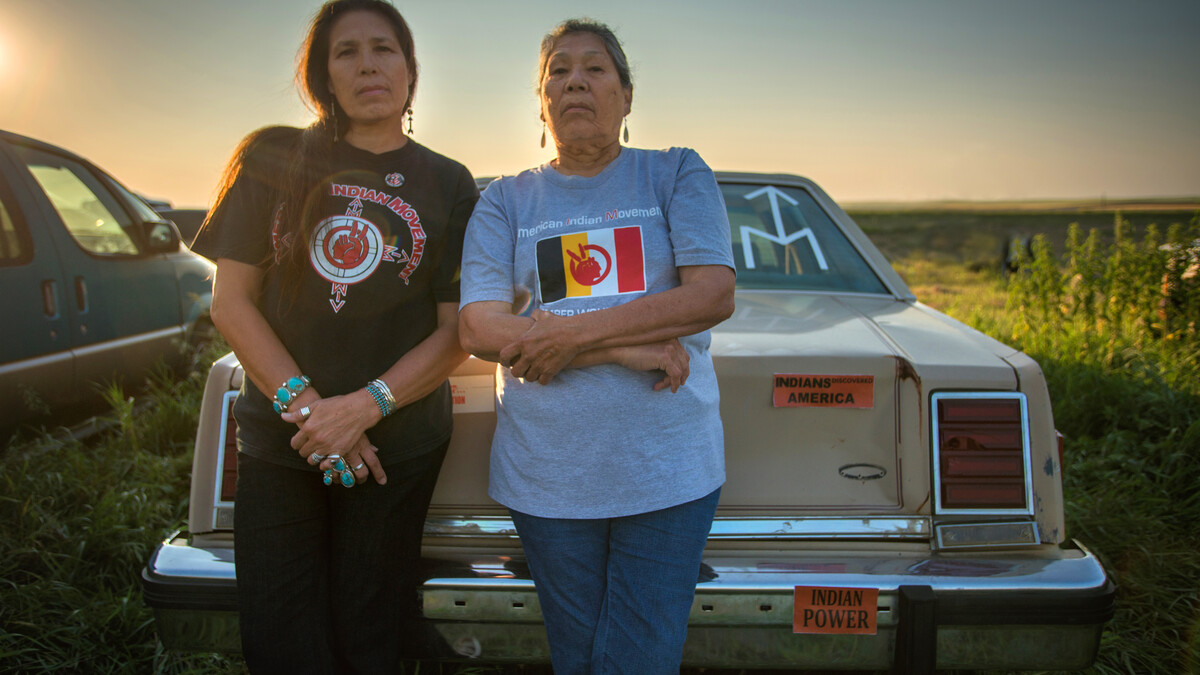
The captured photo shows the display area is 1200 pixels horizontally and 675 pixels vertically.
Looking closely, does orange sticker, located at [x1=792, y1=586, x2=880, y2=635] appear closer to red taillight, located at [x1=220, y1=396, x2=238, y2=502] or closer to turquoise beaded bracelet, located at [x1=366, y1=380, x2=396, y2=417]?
turquoise beaded bracelet, located at [x1=366, y1=380, x2=396, y2=417]

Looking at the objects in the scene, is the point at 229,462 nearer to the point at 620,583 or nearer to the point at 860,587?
the point at 620,583

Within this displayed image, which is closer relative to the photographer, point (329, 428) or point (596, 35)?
point (329, 428)

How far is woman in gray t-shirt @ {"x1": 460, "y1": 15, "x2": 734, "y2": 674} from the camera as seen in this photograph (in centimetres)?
154

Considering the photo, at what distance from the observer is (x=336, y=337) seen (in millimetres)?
1660

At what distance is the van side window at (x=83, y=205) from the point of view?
3814mm

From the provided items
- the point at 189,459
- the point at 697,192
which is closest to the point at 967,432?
the point at 697,192

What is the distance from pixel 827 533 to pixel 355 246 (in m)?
1.34

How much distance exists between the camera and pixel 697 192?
1.65 meters

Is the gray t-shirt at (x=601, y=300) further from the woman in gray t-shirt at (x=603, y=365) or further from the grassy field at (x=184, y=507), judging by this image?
the grassy field at (x=184, y=507)

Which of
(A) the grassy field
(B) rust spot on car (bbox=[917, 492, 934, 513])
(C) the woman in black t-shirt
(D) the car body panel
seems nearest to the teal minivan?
(A) the grassy field

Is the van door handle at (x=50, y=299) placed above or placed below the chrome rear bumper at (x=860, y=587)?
above

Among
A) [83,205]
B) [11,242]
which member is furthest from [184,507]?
[83,205]

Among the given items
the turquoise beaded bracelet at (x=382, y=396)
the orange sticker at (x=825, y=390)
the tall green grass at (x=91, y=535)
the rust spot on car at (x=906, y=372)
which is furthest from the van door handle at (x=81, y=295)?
the rust spot on car at (x=906, y=372)

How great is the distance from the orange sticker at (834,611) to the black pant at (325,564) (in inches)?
36.9
